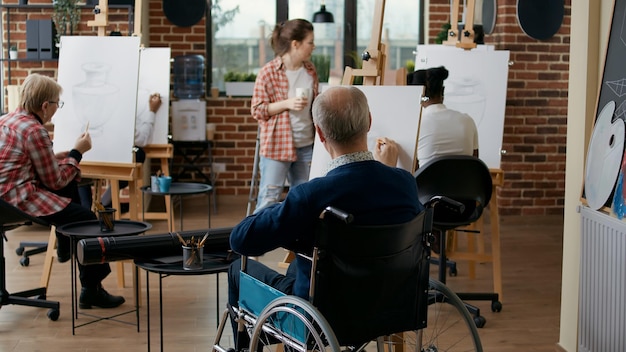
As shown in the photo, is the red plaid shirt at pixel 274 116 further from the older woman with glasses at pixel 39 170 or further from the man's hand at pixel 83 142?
the older woman with glasses at pixel 39 170

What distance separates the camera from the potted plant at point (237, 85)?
831cm

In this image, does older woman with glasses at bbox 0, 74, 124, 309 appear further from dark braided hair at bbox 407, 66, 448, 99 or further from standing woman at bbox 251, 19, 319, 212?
dark braided hair at bbox 407, 66, 448, 99

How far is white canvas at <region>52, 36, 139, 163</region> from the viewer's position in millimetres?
5262

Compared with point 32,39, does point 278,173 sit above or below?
below

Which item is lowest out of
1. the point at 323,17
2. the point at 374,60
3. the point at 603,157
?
the point at 603,157

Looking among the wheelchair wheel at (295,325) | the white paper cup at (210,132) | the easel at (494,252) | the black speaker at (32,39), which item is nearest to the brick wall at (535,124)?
the easel at (494,252)

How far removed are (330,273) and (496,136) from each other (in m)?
3.20

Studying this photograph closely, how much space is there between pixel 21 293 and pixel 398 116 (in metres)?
2.30

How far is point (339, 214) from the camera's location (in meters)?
2.42

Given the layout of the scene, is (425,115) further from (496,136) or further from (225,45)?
(225,45)

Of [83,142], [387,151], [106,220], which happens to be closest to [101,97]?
[83,142]

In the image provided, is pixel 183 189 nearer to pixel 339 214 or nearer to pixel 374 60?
pixel 374 60

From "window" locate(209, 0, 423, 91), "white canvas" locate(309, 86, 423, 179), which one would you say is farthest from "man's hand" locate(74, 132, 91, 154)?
"window" locate(209, 0, 423, 91)

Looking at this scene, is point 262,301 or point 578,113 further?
point 578,113
